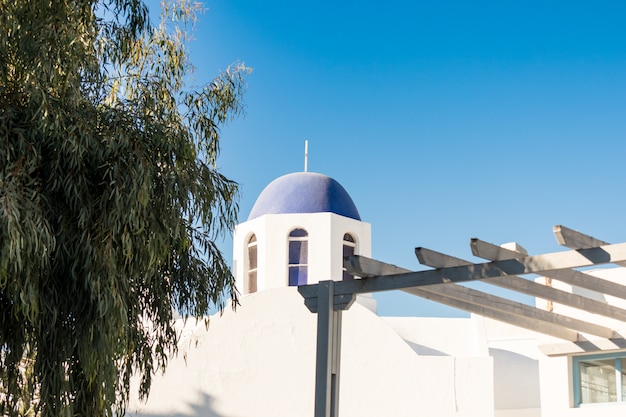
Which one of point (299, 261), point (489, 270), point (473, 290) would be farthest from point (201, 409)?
point (489, 270)

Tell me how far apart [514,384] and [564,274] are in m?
10.5

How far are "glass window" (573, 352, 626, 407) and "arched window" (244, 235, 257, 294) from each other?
25.1 feet

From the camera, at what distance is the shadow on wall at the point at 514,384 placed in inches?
717

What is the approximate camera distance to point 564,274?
27.1 feet

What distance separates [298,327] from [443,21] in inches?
263

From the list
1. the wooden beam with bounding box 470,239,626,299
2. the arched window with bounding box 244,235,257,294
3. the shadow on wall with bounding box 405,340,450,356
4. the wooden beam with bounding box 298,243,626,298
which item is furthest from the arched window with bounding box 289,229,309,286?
the wooden beam with bounding box 470,239,626,299

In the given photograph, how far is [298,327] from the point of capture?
15.2 metres

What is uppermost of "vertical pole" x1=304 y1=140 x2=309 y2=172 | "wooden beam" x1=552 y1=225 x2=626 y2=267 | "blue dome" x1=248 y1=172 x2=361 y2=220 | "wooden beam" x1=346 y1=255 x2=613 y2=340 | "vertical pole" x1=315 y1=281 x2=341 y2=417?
"vertical pole" x1=304 y1=140 x2=309 y2=172

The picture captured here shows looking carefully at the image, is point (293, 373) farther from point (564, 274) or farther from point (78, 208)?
point (564, 274)

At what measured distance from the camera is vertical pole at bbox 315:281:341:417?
881cm

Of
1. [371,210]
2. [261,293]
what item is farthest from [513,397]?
[261,293]

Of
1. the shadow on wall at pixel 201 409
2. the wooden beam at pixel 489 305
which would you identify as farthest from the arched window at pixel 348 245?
the wooden beam at pixel 489 305

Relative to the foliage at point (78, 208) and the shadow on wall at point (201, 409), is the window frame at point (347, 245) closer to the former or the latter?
the shadow on wall at point (201, 409)

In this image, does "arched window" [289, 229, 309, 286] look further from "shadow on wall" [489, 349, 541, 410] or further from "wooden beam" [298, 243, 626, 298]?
"wooden beam" [298, 243, 626, 298]
